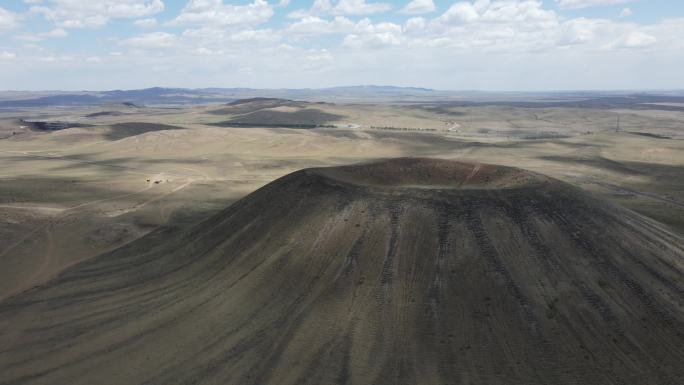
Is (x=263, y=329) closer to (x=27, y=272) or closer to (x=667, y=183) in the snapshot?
(x=27, y=272)

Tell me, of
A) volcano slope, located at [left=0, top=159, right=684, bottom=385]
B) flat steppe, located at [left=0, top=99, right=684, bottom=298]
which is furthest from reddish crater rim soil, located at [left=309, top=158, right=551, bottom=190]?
flat steppe, located at [left=0, top=99, right=684, bottom=298]

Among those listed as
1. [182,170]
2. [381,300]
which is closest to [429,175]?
[381,300]

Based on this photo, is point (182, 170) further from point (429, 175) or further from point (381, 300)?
point (381, 300)

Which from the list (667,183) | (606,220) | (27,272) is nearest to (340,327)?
(606,220)

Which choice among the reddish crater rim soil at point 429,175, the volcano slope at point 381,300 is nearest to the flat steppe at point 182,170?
the volcano slope at point 381,300

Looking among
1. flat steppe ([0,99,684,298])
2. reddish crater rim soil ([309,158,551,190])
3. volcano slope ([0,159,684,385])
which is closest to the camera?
volcano slope ([0,159,684,385])

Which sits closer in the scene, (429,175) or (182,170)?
(429,175)

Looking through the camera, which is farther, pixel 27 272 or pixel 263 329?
pixel 27 272

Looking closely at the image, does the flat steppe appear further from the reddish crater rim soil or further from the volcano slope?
the reddish crater rim soil

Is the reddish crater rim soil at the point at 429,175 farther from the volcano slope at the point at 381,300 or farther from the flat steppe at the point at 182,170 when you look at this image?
the flat steppe at the point at 182,170
